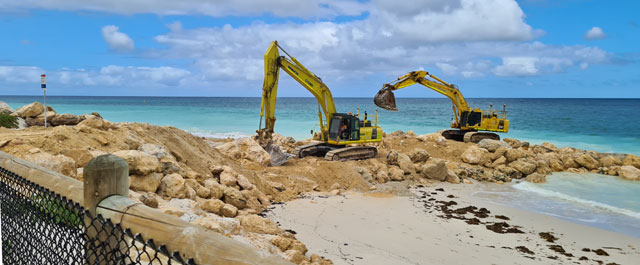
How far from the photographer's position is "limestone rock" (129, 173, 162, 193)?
753cm

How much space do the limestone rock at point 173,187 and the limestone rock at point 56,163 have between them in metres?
1.66

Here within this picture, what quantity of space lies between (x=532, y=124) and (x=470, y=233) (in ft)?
146

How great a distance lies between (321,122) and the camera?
16500 millimetres

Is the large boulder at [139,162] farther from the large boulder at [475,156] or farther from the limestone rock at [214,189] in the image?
the large boulder at [475,156]

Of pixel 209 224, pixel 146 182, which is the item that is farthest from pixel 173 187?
pixel 209 224

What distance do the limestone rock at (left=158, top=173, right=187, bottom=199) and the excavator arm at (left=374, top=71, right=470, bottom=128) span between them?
11533 millimetres

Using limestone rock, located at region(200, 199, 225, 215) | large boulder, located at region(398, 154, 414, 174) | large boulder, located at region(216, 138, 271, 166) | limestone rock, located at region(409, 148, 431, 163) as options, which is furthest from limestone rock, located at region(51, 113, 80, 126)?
limestone rock, located at region(409, 148, 431, 163)

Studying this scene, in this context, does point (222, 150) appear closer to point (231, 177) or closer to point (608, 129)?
point (231, 177)

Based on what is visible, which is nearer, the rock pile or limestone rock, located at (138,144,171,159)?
limestone rock, located at (138,144,171,159)

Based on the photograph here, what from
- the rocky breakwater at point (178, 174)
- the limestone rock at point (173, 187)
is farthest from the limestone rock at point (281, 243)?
the limestone rock at point (173, 187)

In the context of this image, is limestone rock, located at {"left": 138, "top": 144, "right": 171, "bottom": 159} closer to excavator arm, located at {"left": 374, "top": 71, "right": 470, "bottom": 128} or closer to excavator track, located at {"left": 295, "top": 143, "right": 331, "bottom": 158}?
excavator track, located at {"left": 295, "top": 143, "right": 331, "bottom": 158}

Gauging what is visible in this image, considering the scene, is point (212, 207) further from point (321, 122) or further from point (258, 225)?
point (321, 122)

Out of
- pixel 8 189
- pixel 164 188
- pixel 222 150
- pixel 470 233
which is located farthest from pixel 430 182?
pixel 8 189

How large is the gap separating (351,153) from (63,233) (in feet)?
45.6
